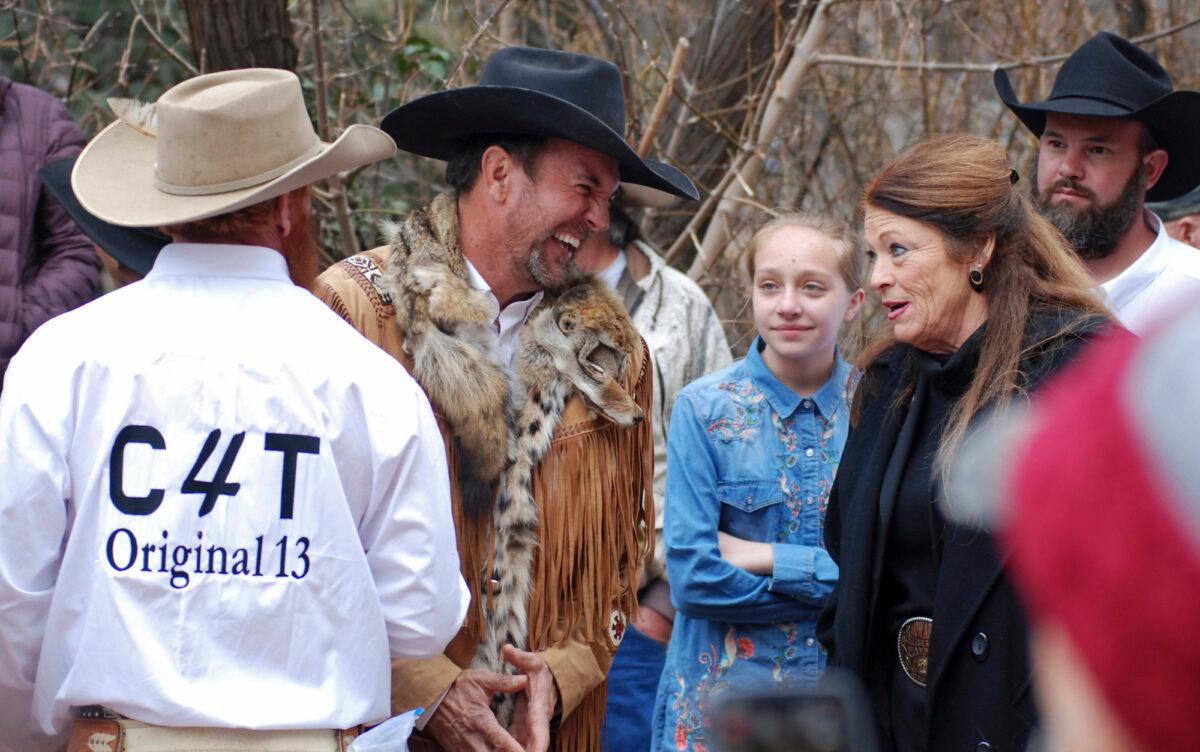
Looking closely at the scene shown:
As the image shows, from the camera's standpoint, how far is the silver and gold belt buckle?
115 inches

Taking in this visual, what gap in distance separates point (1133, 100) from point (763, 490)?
177 centimetres

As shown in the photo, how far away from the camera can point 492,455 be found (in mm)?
3139

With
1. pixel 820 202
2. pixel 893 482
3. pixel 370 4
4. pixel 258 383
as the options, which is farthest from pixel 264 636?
pixel 370 4

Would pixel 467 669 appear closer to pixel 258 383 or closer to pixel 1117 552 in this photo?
pixel 258 383

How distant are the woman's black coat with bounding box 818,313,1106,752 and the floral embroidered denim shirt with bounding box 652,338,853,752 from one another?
428 mm

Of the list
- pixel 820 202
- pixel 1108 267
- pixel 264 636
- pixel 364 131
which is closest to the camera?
pixel 264 636

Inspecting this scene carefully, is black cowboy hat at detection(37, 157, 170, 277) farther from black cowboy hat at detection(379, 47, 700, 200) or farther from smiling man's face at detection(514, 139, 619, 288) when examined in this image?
smiling man's face at detection(514, 139, 619, 288)

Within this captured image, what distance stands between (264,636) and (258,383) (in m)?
0.45

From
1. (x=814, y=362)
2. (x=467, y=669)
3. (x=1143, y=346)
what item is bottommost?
(x=467, y=669)

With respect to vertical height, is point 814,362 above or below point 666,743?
above

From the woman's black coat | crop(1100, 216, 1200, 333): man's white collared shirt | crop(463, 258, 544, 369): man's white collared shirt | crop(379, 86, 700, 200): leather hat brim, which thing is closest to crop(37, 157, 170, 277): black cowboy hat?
crop(379, 86, 700, 200): leather hat brim

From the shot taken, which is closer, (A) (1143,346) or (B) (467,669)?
(A) (1143,346)

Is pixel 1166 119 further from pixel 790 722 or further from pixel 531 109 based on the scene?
pixel 790 722

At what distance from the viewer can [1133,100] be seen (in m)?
A: 4.32
